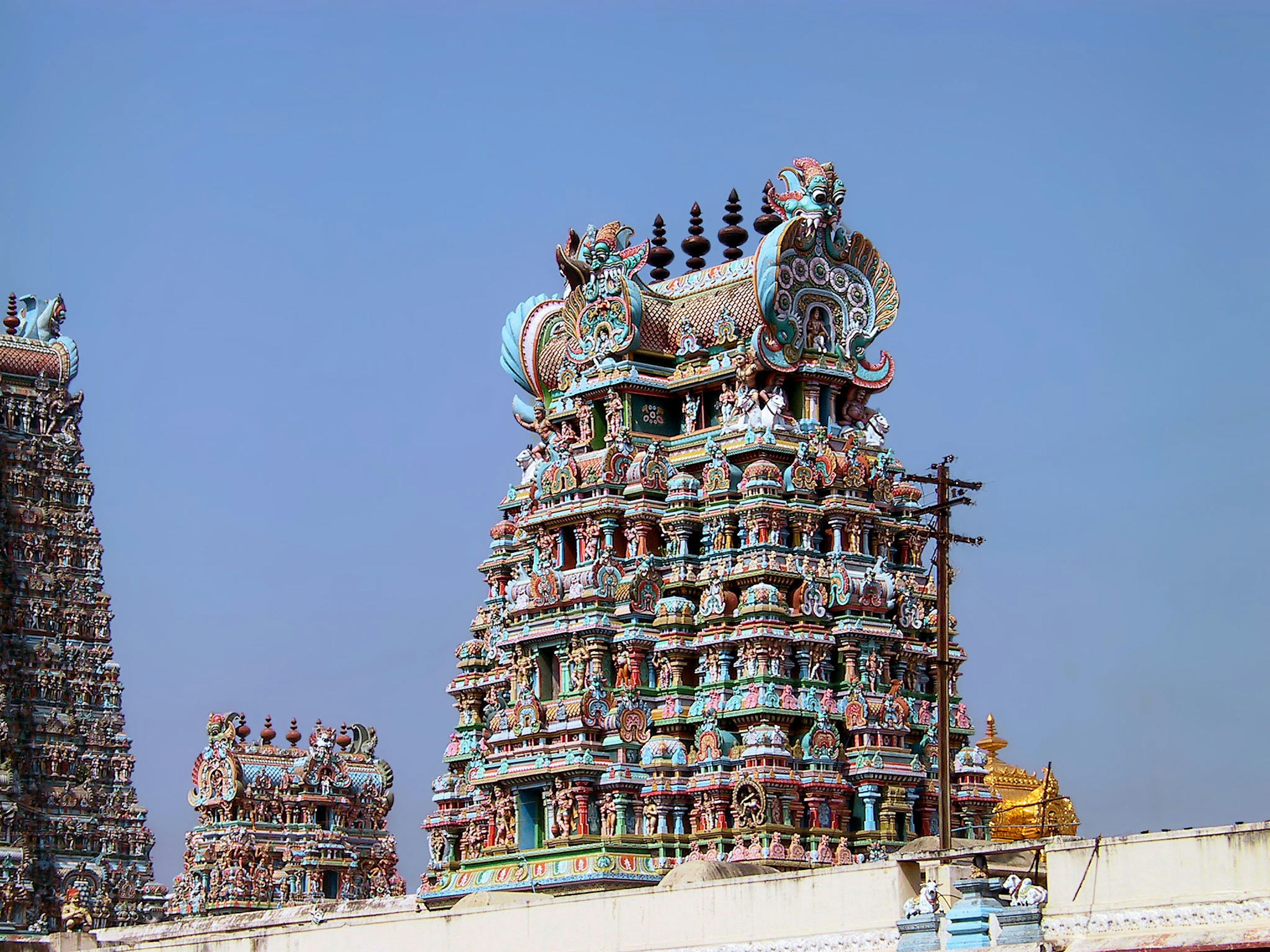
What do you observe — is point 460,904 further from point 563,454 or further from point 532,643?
point 563,454

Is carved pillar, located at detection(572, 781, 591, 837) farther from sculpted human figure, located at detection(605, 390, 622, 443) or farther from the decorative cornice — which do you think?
the decorative cornice

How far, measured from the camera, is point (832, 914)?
3809 cm

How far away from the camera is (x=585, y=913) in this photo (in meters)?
42.4

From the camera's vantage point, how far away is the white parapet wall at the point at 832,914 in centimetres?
3281

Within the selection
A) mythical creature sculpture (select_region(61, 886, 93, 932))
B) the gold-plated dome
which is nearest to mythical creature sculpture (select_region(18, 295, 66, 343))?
mythical creature sculpture (select_region(61, 886, 93, 932))

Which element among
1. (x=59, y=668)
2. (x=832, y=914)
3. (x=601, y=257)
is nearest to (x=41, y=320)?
(x=59, y=668)

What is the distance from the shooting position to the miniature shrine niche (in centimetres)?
5056

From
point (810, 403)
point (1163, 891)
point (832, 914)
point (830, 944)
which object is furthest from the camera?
point (810, 403)

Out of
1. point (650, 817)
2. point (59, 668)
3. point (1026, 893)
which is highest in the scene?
point (59, 668)

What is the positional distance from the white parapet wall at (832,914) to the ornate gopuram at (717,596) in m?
3.96

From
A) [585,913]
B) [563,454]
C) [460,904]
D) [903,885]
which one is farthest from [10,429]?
[903,885]

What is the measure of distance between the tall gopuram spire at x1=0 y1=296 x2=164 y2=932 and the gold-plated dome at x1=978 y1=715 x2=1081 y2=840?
30571 mm

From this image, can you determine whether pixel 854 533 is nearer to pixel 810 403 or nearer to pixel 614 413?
pixel 810 403

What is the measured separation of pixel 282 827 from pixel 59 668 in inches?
336
